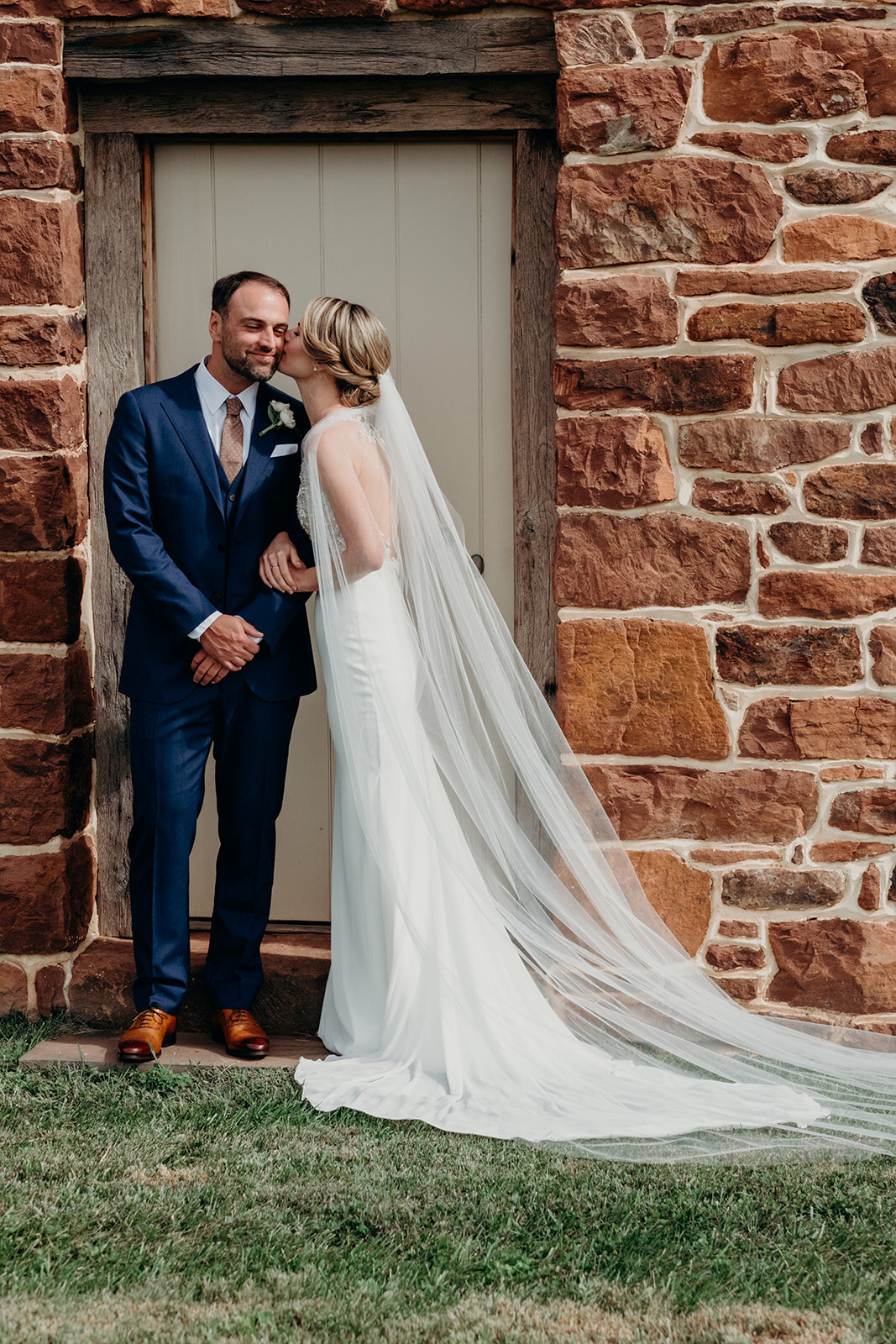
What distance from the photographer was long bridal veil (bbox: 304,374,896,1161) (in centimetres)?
318

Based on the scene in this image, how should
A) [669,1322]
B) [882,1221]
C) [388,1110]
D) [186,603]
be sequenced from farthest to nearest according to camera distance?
[186,603] < [388,1110] < [882,1221] < [669,1322]

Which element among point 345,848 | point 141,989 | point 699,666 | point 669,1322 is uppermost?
point 699,666

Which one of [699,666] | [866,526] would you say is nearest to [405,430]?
[699,666]

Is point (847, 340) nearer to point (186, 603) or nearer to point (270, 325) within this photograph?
point (270, 325)

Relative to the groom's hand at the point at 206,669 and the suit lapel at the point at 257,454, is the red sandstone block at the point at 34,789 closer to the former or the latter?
the groom's hand at the point at 206,669

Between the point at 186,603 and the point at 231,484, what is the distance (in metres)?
0.36

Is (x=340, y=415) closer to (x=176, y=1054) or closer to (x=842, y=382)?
(x=842, y=382)

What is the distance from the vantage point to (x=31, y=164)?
3.41 metres

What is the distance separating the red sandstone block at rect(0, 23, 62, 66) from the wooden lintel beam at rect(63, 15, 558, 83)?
0.15 feet

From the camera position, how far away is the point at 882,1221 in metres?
2.49

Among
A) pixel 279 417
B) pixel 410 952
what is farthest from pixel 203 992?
pixel 279 417

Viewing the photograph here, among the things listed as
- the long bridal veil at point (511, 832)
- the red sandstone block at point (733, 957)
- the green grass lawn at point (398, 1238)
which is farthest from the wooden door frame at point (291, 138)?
the green grass lawn at point (398, 1238)

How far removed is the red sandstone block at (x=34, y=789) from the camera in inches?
138

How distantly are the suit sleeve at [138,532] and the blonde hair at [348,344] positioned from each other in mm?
517
